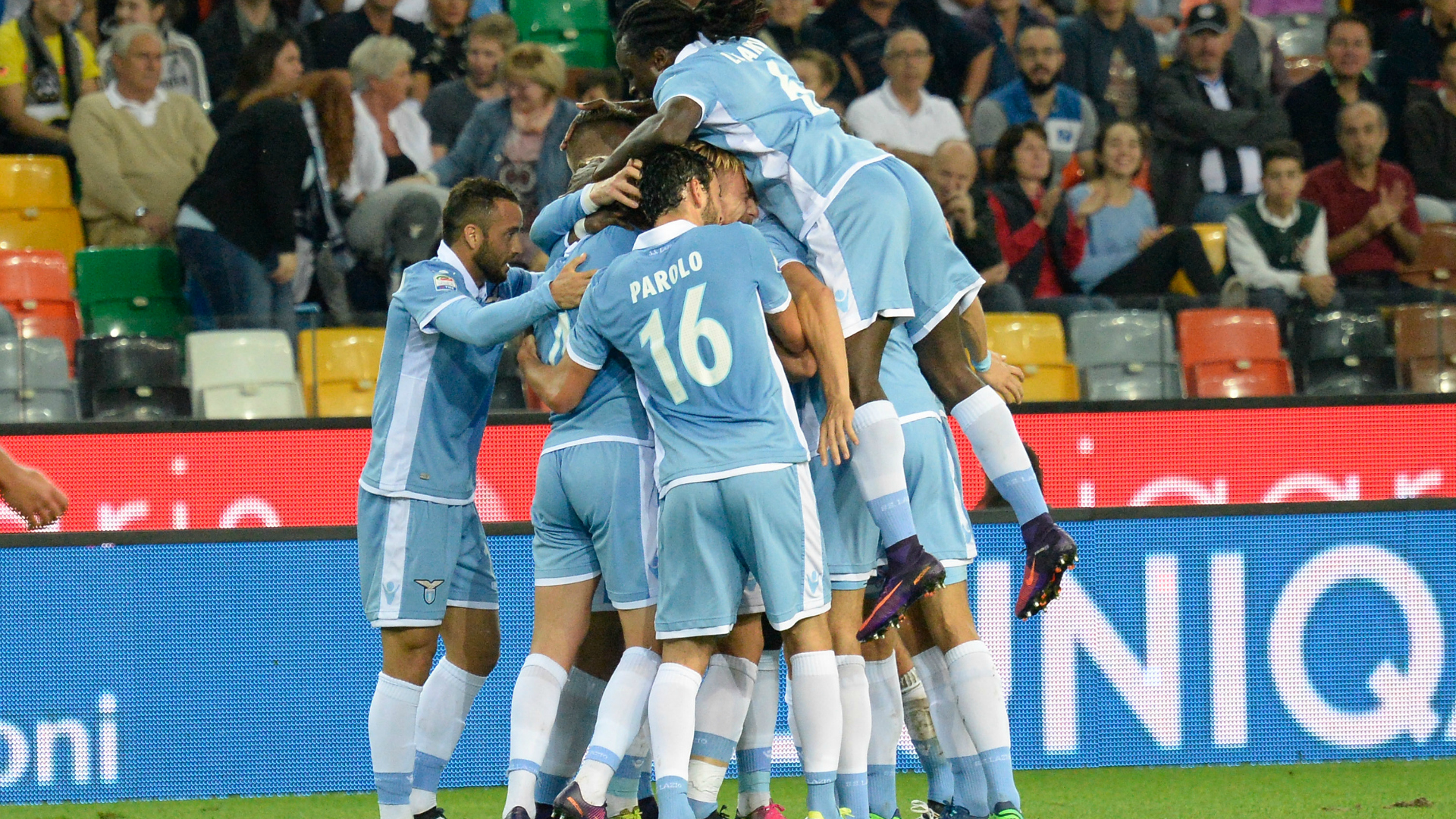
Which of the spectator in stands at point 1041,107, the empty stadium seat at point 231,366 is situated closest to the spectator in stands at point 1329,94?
the spectator in stands at point 1041,107

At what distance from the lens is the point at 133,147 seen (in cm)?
924

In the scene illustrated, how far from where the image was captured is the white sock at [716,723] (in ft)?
16.5

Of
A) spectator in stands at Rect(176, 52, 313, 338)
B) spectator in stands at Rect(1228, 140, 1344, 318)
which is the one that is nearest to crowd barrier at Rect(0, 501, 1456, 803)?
spectator in stands at Rect(176, 52, 313, 338)

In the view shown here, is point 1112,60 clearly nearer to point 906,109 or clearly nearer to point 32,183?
point 906,109

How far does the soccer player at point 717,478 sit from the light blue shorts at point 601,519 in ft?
0.83

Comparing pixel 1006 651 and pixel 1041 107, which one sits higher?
pixel 1041 107

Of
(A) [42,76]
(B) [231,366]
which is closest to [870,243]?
(B) [231,366]

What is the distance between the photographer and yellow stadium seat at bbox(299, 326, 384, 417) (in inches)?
318

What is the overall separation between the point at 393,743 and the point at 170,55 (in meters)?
5.93

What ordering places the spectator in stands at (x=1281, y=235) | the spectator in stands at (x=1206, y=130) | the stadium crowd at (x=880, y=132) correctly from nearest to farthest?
1. the stadium crowd at (x=880, y=132)
2. the spectator in stands at (x=1281, y=235)
3. the spectator in stands at (x=1206, y=130)

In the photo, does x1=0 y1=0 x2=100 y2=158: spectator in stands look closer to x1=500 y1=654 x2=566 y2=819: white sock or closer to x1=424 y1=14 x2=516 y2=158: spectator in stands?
x1=424 y1=14 x2=516 y2=158: spectator in stands

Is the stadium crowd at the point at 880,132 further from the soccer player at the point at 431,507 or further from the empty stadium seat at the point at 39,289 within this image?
the soccer player at the point at 431,507

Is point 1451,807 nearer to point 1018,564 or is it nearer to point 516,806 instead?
point 1018,564

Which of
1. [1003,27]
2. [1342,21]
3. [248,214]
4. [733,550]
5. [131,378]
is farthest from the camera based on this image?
[1003,27]
